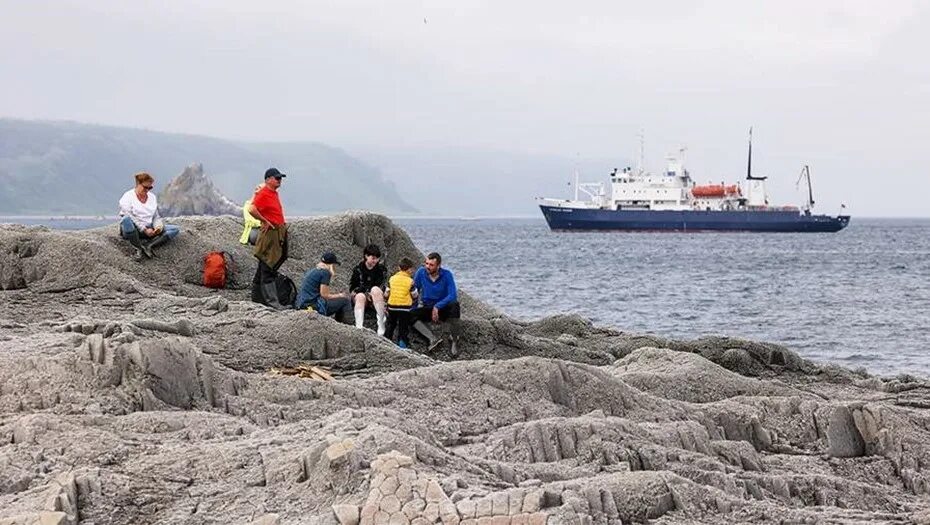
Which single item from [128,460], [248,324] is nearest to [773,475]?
[128,460]

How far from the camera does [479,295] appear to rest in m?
47.4

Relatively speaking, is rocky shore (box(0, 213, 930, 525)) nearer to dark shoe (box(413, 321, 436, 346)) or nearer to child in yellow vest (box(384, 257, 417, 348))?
dark shoe (box(413, 321, 436, 346))

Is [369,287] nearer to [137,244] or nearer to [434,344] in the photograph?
[434,344]

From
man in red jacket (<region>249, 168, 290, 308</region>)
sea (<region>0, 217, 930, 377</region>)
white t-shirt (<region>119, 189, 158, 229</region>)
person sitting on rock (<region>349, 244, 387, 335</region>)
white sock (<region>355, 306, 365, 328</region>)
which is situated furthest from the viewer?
sea (<region>0, 217, 930, 377</region>)

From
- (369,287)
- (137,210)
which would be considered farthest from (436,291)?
(137,210)

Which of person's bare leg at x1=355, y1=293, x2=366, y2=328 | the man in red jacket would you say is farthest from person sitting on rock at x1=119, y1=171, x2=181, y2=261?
person's bare leg at x1=355, y1=293, x2=366, y2=328

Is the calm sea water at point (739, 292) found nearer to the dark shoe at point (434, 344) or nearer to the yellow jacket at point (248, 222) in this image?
the dark shoe at point (434, 344)

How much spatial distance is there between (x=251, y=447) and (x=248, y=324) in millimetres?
5755

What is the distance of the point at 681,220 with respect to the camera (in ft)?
404

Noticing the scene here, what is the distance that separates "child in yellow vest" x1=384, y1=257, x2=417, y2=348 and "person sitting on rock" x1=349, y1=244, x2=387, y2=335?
0.10 meters

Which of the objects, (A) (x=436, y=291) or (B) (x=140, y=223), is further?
(B) (x=140, y=223)

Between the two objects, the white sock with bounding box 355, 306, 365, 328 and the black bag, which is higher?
the black bag

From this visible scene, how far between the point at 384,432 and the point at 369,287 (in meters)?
9.46

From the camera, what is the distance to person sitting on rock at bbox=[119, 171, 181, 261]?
18.8 meters
